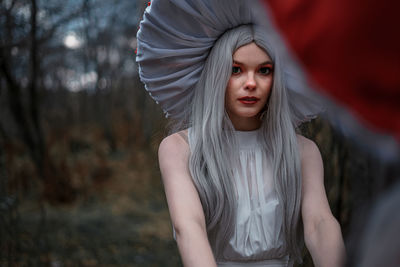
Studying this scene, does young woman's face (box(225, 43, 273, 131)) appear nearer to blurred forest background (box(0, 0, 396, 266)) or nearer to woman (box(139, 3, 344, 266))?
woman (box(139, 3, 344, 266))

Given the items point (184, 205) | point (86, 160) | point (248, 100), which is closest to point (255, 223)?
point (184, 205)

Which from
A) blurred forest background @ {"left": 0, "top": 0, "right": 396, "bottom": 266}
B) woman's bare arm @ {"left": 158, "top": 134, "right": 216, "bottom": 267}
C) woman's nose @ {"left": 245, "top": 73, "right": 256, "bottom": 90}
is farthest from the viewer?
blurred forest background @ {"left": 0, "top": 0, "right": 396, "bottom": 266}

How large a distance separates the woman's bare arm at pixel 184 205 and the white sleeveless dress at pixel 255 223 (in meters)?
0.20

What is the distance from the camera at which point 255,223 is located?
1.34 meters

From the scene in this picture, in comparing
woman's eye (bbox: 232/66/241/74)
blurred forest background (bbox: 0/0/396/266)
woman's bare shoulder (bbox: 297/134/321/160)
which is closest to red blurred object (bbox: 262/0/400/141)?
blurred forest background (bbox: 0/0/396/266)

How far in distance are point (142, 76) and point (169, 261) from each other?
3.88 m

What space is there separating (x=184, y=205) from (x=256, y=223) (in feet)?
1.00

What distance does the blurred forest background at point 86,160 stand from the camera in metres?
2.16

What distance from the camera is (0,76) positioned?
451 cm

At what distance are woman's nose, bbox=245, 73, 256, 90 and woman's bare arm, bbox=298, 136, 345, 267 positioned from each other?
→ 0.28 m

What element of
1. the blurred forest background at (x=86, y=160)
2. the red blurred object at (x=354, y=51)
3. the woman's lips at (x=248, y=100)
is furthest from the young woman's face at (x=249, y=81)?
the red blurred object at (x=354, y=51)

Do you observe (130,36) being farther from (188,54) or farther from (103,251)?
(188,54)

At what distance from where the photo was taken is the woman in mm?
1283

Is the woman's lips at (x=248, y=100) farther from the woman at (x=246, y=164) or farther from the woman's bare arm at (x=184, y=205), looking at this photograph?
the woman's bare arm at (x=184, y=205)
